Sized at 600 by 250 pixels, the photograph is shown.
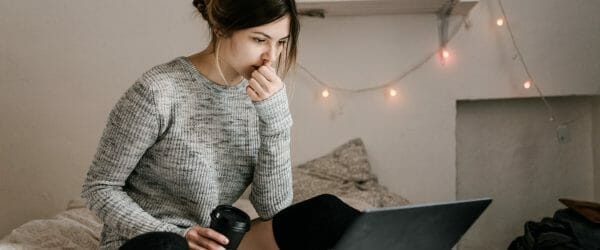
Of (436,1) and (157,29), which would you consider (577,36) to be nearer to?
(436,1)

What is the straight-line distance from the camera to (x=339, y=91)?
227 cm

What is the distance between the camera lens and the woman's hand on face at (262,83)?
121cm

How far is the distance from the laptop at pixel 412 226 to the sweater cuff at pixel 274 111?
30 centimetres

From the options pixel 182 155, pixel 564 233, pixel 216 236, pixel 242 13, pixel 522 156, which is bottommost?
pixel 564 233

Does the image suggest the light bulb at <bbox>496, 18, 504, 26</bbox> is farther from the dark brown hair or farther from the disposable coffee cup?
the disposable coffee cup

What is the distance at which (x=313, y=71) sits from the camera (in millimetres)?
2258

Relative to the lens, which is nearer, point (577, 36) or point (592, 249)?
point (592, 249)

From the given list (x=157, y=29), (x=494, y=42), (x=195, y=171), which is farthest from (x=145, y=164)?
(x=494, y=42)

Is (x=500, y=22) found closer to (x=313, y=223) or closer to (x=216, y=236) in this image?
(x=313, y=223)

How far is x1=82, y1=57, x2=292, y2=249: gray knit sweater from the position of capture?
1160 millimetres

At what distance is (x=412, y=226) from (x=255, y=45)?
0.43 meters

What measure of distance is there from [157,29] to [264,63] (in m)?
1.12

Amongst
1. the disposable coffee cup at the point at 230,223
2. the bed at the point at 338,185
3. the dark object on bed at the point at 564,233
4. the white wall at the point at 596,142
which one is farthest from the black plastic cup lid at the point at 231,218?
the white wall at the point at 596,142

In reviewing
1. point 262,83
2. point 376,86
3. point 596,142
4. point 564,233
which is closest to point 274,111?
point 262,83
